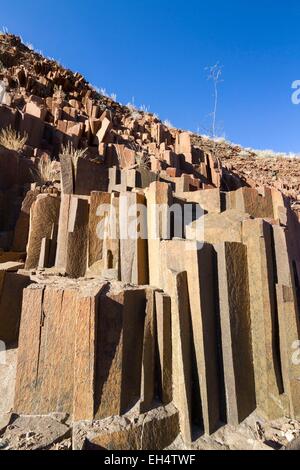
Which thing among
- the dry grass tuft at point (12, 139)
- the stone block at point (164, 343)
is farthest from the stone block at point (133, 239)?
the dry grass tuft at point (12, 139)

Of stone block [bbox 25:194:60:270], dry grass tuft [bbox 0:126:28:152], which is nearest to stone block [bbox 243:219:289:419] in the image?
stone block [bbox 25:194:60:270]

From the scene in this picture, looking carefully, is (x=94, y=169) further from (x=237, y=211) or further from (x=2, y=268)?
(x=237, y=211)

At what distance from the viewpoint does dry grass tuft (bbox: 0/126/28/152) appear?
15.4 feet

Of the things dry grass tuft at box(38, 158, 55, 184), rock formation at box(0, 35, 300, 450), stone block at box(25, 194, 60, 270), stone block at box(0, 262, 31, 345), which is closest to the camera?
rock formation at box(0, 35, 300, 450)

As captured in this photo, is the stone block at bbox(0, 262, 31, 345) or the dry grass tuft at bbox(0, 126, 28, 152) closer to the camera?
the stone block at bbox(0, 262, 31, 345)

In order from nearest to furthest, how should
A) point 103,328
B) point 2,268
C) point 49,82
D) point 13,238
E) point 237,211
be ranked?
point 103,328
point 2,268
point 237,211
point 13,238
point 49,82

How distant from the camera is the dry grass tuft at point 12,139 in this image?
15.4ft

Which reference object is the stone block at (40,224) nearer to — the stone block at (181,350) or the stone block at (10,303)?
A: the stone block at (10,303)

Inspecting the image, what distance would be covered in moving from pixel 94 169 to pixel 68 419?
8.83ft

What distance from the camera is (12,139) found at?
15.8 ft

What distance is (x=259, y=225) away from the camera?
80.3 inches

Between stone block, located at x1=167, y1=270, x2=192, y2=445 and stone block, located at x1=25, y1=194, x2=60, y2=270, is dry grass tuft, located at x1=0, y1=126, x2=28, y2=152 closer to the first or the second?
stone block, located at x1=25, y1=194, x2=60, y2=270
